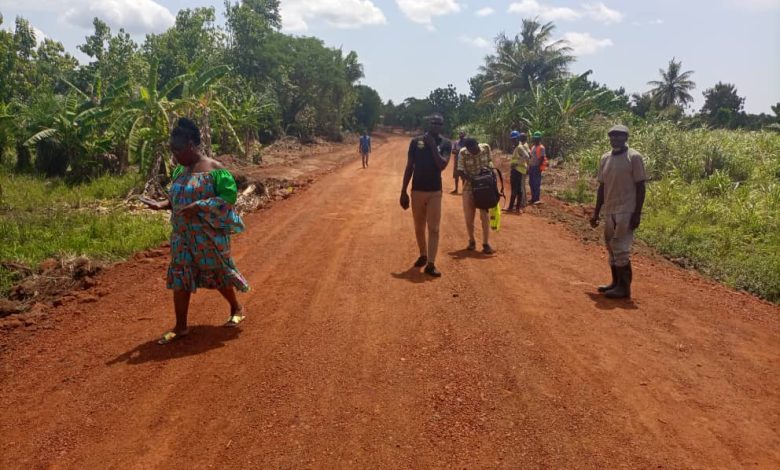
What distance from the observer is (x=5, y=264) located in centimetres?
655

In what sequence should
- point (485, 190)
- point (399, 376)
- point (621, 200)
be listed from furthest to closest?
1. point (485, 190)
2. point (621, 200)
3. point (399, 376)

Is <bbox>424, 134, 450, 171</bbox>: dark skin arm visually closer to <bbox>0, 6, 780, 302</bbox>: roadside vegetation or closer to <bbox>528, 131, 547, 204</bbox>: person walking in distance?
<bbox>0, 6, 780, 302</bbox>: roadside vegetation

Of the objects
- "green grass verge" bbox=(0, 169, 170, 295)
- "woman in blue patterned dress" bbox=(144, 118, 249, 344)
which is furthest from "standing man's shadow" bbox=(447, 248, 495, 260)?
"green grass verge" bbox=(0, 169, 170, 295)

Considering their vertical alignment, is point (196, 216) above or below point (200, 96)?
below

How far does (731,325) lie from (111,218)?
30.1 ft

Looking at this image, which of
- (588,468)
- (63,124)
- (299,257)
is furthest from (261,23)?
(588,468)

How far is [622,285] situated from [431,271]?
2.12m

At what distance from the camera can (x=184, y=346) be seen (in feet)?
15.0

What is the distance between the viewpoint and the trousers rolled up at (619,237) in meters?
5.84

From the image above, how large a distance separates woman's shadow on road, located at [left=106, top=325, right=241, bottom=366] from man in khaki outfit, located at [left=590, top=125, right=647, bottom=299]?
158 inches

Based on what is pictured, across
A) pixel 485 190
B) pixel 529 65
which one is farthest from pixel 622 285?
pixel 529 65

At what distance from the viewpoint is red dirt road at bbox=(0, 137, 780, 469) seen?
10.5ft

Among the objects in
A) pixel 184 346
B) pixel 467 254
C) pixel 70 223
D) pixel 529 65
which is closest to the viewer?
pixel 184 346

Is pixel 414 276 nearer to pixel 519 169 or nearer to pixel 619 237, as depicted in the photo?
pixel 619 237
